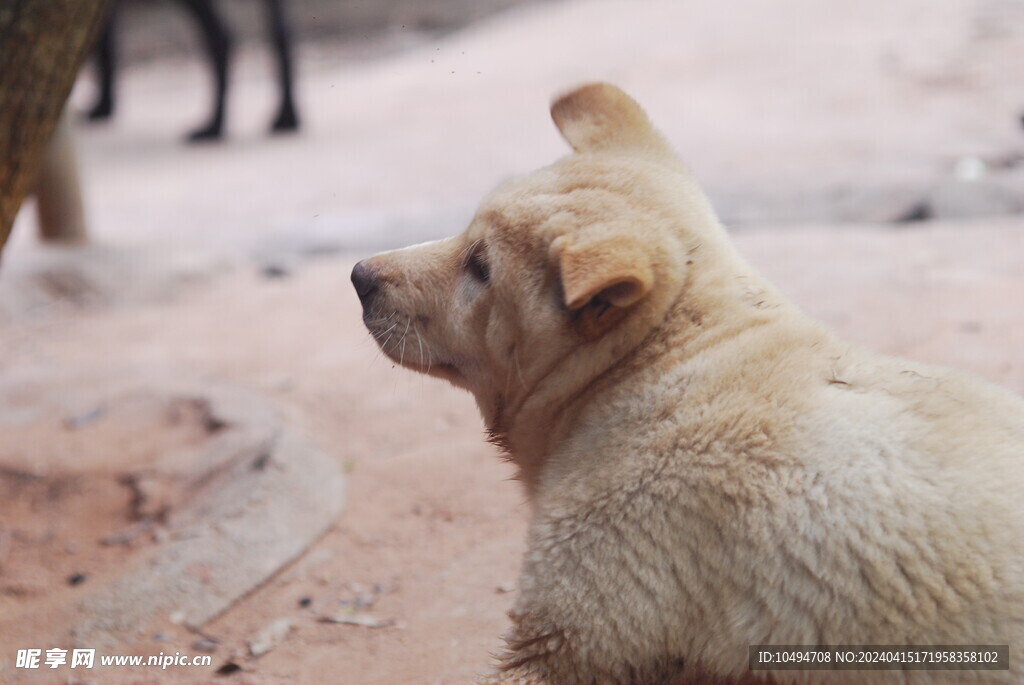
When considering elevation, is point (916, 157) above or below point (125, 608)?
below

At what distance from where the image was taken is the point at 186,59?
1903cm

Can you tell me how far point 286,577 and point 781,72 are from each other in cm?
1004

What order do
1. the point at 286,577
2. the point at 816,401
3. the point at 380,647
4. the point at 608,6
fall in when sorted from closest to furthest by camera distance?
the point at 816,401, the point at 380,647, the point at 286,577, the point at 608,6

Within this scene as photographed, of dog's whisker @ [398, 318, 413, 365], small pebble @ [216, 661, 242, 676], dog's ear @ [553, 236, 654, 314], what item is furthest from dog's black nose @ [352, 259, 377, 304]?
small pebble @ [216, 661, 242, 676]

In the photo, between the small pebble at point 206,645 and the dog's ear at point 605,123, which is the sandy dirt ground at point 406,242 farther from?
the dog's ear at point 605,123

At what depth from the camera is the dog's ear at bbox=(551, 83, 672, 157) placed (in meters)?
2.69

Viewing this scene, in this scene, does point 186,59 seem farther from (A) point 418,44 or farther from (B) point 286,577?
(B) point 286,577

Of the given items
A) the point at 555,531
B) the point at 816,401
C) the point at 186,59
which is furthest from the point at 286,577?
the point at 186,59

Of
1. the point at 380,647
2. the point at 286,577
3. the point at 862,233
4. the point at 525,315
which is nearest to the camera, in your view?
the point at 525,315

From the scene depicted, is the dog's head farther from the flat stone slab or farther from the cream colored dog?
the flat stone slab

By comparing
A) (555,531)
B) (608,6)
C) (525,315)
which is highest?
(525,315)

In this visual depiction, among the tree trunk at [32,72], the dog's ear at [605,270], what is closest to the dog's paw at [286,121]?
the tree trunk at [32,72]

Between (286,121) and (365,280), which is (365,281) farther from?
(286,121)

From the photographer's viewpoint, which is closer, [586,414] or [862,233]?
[586,414]
